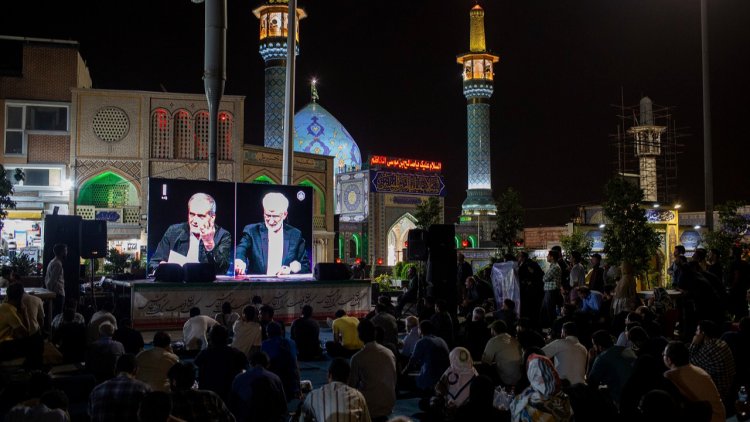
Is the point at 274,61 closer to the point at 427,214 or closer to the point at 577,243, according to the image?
the point at 427,214

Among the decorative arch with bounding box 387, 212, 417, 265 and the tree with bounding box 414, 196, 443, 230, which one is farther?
the decorative arch with bounding box 387, 212, 417, 265

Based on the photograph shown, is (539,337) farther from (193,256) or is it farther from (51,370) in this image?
(193,256)

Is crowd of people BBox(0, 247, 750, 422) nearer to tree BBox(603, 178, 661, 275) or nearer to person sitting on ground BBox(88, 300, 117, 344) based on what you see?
person sitting on ground BBox(88, 300, 117, 344)

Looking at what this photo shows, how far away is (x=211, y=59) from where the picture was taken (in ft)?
50.8

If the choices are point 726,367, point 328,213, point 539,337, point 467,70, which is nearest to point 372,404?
point 539,337

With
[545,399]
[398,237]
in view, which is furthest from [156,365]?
[398,237]

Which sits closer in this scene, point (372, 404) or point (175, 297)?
point (372, 404)

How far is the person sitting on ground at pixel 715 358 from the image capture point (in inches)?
257

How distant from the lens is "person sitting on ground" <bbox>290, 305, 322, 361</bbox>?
32.7 feet

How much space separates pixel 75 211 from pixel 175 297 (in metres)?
14.2

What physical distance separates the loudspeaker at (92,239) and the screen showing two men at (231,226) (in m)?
0.88

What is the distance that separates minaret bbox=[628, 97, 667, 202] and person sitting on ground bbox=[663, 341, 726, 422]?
3150cm

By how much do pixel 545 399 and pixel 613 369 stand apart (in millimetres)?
1875

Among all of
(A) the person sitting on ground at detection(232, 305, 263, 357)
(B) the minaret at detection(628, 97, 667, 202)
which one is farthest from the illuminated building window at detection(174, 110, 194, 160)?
(B) the minaret at detection(628, 97, 667, 202)
